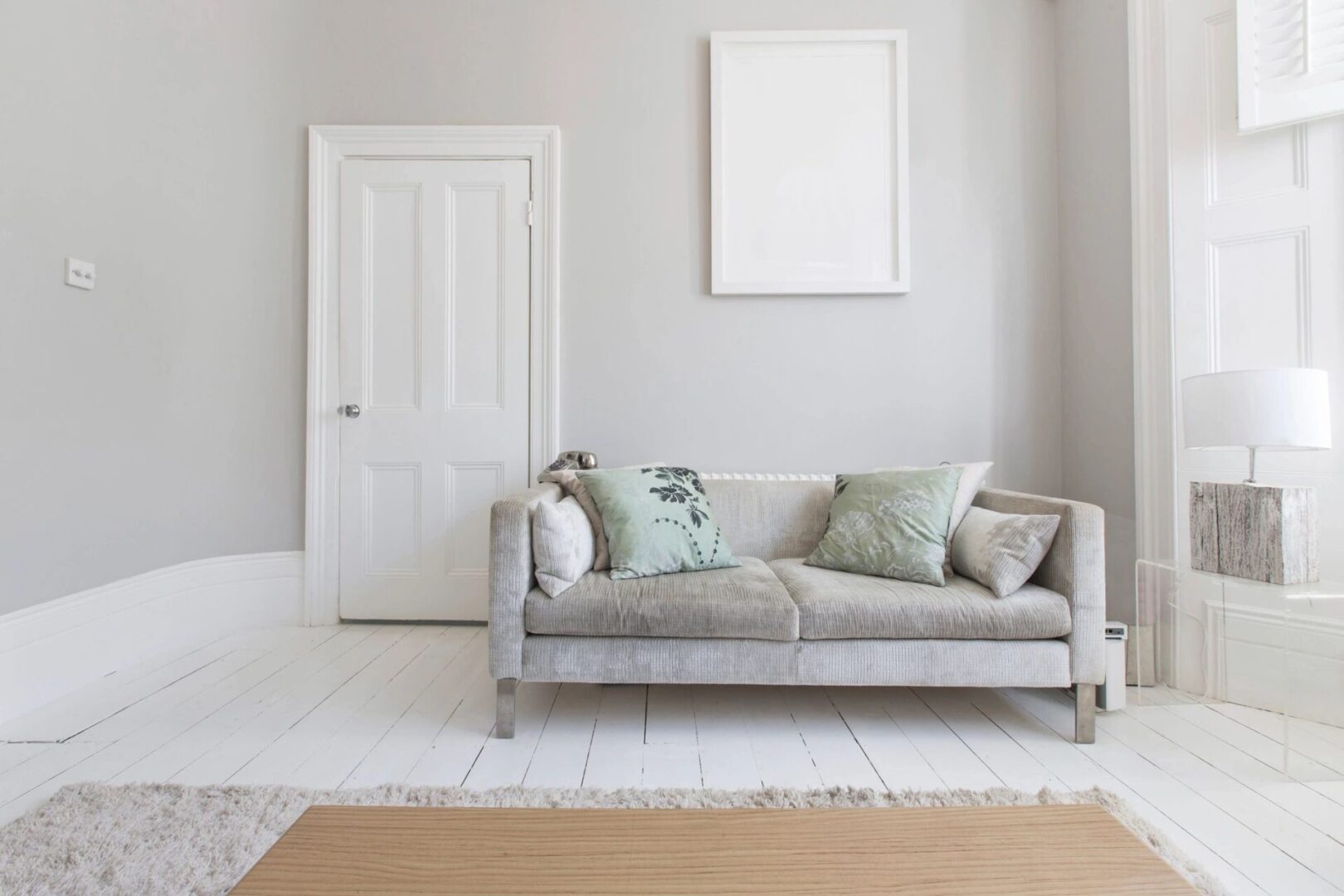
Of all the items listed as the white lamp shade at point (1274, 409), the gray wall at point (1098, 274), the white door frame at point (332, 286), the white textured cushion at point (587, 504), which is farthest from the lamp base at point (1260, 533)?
the white door frame at point (332, 286)

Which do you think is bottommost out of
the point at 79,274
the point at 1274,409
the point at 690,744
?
the point at 690,744

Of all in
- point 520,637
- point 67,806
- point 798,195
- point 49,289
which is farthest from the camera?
point 798,195

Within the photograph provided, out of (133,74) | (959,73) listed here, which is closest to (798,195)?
(959,73)

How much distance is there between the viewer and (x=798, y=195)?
107 inches

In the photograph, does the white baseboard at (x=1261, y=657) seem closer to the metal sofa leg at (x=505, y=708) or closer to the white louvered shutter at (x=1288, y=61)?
the white louvered shutter at (x=1288, y=61)

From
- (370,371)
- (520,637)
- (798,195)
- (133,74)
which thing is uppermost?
(133,74)

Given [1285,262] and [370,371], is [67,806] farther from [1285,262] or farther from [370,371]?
[1285,262]

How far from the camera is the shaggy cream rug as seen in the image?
3.87 feet

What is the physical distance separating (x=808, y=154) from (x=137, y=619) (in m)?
3.12

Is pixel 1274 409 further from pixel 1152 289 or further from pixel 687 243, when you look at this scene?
pixel 687 243

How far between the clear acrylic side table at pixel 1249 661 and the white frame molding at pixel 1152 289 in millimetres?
334

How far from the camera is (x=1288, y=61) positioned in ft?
6.36

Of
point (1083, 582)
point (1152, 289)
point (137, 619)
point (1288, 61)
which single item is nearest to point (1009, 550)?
point (1083, 582)

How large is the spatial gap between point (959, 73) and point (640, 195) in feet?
4.79
